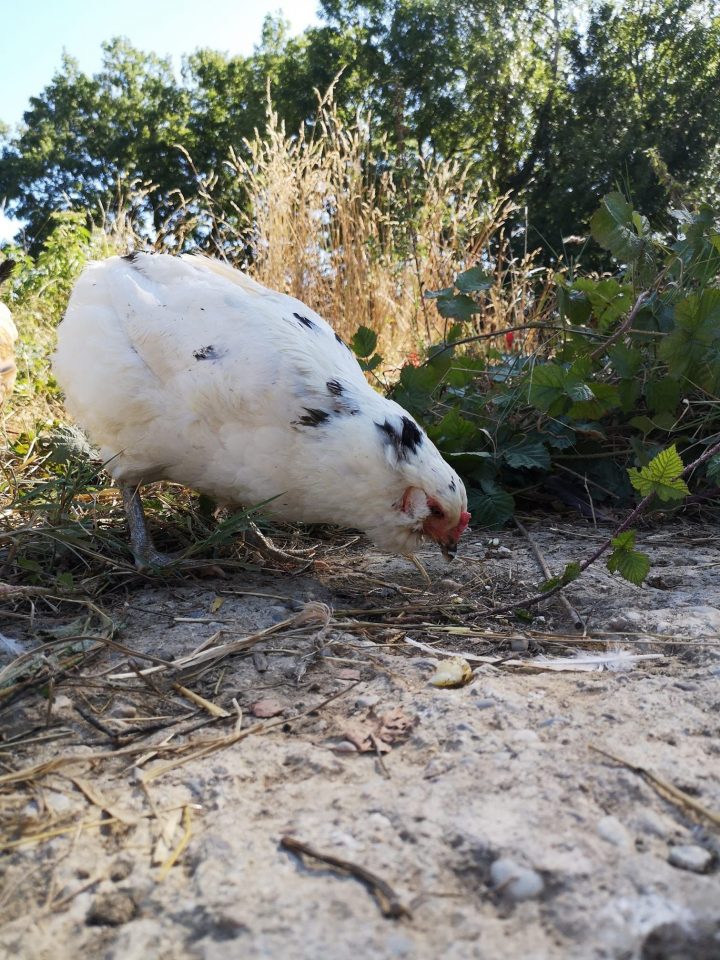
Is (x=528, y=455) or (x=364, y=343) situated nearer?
(x=528, y=455)

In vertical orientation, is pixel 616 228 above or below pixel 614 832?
above

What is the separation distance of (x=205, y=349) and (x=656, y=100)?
1856 centimetres

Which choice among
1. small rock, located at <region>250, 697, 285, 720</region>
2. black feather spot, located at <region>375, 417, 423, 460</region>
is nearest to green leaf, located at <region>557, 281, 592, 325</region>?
black feather spot, located at <region>375, 417, 423, 460</region>

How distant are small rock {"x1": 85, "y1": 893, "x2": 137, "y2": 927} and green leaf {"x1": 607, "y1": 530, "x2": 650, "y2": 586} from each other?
4.95ft

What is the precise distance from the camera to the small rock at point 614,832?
1.13 meters

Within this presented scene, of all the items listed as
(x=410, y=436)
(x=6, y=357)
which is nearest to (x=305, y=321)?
(x=410, y=436)

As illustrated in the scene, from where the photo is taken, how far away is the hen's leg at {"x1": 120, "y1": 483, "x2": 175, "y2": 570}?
2705mm

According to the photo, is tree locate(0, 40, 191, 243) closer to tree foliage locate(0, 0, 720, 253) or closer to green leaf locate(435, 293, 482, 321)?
tree foliage locate(0, 0, 720, 253)

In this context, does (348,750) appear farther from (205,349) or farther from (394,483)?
(205,349)

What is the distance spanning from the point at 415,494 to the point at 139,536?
1035 millimetres

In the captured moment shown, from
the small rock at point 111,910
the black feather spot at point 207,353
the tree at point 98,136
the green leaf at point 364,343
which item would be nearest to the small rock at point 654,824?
the small rock at point 111,910

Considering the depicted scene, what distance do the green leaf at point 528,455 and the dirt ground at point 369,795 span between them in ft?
3.85

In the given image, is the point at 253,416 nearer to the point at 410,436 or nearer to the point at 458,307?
the point at 410,436

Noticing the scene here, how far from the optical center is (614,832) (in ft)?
3.78
